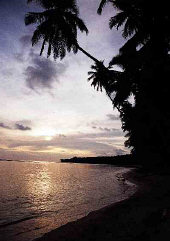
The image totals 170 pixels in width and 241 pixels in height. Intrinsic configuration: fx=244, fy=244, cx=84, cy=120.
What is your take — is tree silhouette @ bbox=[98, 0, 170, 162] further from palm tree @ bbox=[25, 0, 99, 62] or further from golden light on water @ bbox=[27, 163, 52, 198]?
golden light on water @ bbox=[27, 163, 52, 198]

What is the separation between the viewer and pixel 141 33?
16828 millimetres

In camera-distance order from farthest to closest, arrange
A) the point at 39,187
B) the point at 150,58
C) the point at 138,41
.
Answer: the point at 39,187 → the point at 138,41 → the point at 150,58

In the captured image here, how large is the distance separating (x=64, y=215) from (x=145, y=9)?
13210 millimetres

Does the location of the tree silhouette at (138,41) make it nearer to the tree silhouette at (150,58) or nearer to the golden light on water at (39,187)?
the tree silhouette at (150,58)

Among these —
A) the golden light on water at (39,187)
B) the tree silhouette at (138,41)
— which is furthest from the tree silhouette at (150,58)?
the golden light on water at (39,187)

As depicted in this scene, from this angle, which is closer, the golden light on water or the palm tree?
the palm tree

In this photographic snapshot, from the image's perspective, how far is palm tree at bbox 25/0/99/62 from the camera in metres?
15.6

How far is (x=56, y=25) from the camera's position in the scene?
15.9 m

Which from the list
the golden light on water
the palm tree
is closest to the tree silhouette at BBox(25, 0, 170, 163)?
the palm tree

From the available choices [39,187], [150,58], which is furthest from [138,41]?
[39,187]

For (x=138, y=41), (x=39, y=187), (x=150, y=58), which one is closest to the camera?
(x=150, y=58)

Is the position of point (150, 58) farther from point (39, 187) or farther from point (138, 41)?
point (39, 187)

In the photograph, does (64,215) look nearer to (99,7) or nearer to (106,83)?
(106,83)

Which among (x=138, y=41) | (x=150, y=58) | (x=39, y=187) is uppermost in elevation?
(x=138, y=41)
